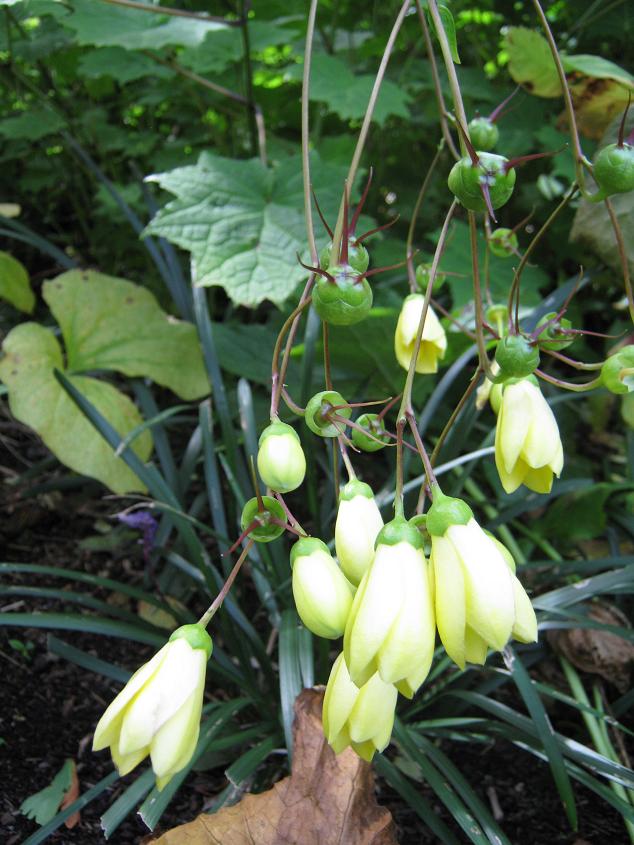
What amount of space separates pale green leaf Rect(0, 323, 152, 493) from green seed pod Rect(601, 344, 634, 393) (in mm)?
962

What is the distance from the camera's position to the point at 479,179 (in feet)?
2.30

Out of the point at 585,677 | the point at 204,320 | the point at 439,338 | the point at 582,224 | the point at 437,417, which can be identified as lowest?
the point at 585,677

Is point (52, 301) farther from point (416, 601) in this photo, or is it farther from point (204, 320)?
point (416, 601)

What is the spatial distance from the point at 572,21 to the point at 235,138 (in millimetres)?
1001

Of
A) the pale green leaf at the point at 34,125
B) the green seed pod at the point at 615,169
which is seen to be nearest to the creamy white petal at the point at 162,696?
the green seed pod at the point at 615,169

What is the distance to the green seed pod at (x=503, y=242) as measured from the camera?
1091 millimetres

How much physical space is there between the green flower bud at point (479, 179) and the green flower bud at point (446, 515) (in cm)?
28

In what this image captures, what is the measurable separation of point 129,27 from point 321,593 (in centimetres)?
161

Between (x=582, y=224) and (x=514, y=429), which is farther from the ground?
(x=514, y=429)

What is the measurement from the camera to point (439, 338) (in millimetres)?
979

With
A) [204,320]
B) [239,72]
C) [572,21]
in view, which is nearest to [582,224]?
[204,320]

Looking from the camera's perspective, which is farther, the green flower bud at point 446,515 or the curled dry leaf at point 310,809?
the curled dry leaf at point 310,809

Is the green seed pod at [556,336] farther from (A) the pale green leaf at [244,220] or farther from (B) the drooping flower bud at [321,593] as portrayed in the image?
(A) the pale green leaf at [244,220]

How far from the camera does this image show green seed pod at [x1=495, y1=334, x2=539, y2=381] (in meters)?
0.73
